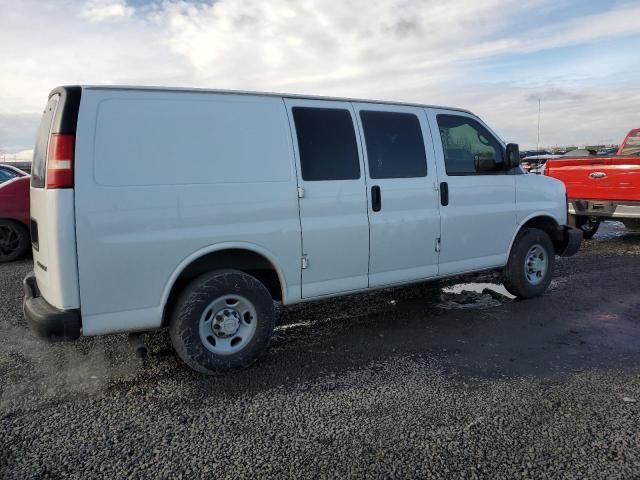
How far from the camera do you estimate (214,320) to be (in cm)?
387

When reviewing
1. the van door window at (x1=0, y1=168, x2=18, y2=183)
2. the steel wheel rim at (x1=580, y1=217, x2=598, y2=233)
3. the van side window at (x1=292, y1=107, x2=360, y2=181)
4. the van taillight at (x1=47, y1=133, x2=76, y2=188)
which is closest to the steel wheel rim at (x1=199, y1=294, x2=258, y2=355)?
the van side window at (x1=292, y1=107, x2=360, y2=181)

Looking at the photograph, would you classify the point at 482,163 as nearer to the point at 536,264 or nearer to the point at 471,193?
the point at 471,193

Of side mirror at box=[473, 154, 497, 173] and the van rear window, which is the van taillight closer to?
the van rear window

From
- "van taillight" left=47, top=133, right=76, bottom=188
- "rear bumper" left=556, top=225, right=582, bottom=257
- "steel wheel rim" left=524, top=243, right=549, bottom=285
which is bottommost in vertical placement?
"steel wheel rim" left=524, top=243, right=549, bottom=285

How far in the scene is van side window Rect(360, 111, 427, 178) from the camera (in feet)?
15.2

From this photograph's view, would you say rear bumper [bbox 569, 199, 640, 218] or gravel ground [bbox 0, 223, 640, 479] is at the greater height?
rear bumper [bbox 569, 199, 640, 218]

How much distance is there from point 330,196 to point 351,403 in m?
1.67

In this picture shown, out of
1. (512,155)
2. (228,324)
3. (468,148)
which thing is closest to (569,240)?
(512,155)

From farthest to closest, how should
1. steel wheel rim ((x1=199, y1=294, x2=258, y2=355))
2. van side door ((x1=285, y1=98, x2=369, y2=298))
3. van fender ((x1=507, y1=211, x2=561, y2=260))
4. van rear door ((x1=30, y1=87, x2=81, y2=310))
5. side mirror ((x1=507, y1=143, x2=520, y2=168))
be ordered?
van fender ((x1=507, y1=211, x2=561, y2=260))
side mirror ((x1=507, y1=143, x2=520, y2=168))
van side door ((x1=285, y1=98, x2=369, y2=298))
steel wheel rim ((x1=199, y1=294, x2=258, y2=355))
van rear door ((x1=30, y1=87, x2=81, y2=310))

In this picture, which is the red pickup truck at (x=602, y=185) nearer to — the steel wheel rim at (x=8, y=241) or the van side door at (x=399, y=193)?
the van side door at (x=399, y=193)

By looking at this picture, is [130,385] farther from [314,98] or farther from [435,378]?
[314,98]

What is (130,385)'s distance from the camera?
12.4 ft

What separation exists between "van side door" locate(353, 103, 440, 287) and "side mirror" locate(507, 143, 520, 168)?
1027 mm

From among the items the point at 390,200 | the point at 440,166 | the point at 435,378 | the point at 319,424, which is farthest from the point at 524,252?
the point at 319,424
